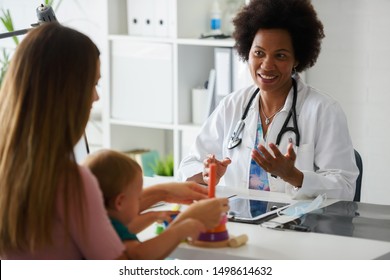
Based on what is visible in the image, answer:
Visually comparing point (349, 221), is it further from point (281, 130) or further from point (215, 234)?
point (281, 130)

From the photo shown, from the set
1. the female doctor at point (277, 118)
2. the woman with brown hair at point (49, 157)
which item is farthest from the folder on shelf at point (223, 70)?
the woman with brown hair at point (49, 157)

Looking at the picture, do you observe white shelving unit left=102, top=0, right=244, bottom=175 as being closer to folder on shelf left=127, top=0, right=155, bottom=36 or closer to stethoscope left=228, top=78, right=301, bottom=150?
folder on shelf left=127, top=0, right=155, bottom=36

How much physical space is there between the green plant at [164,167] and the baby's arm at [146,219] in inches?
90.4

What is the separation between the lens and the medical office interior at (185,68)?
3.58 meters

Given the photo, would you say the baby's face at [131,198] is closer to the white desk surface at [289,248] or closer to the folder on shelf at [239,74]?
the white desk surface at [289,248]

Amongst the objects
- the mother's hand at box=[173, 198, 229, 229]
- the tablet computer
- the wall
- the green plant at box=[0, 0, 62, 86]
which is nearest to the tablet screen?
the tablet computer

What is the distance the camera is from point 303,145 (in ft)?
8.84

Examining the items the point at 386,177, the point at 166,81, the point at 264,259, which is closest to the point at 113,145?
the point at 166,81

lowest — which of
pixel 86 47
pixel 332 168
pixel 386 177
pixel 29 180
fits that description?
pixel 386 177

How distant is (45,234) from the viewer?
1.54 m

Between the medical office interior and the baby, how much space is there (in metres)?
2.02

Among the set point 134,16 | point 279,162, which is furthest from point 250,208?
point 134,16
